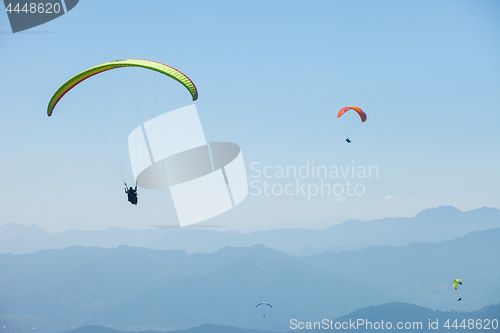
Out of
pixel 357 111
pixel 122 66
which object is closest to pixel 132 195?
pixel 122 66

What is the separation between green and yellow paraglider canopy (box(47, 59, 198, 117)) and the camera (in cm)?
2105

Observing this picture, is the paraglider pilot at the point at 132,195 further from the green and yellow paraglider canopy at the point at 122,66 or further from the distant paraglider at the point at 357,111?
the distant paraglider at the point at 357,111

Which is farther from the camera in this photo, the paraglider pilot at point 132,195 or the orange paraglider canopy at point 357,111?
the orange paraglider canopy at point 357,111

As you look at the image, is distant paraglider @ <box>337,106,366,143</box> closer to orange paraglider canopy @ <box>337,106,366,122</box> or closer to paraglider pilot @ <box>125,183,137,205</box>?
orange paraglider canopy @ <box>337,106,366,122</box>

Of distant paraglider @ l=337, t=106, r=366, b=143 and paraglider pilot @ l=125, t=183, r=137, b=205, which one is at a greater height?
distant paraglider @ l=337, t=106, r=366, b=143

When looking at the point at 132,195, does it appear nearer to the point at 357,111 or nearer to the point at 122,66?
the point at 122,66

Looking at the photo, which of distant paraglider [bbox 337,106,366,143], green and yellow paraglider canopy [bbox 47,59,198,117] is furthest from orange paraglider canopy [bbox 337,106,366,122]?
green and yellow paraglider canopy [bbox 47,59,198,117]

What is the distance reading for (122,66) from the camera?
21984mm

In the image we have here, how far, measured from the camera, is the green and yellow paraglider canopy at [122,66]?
2105 cm

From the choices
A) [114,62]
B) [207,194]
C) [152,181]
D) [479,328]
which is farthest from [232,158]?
[479,328]

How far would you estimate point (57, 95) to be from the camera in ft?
77.4

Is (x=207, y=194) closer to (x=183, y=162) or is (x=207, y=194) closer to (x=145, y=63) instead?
(x=183, y=162)

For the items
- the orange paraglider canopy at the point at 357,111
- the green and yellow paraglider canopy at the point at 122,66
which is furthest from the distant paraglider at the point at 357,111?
the green and yellow paraglider canopy at the point at 122,66

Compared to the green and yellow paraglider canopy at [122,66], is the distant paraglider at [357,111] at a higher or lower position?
higher
